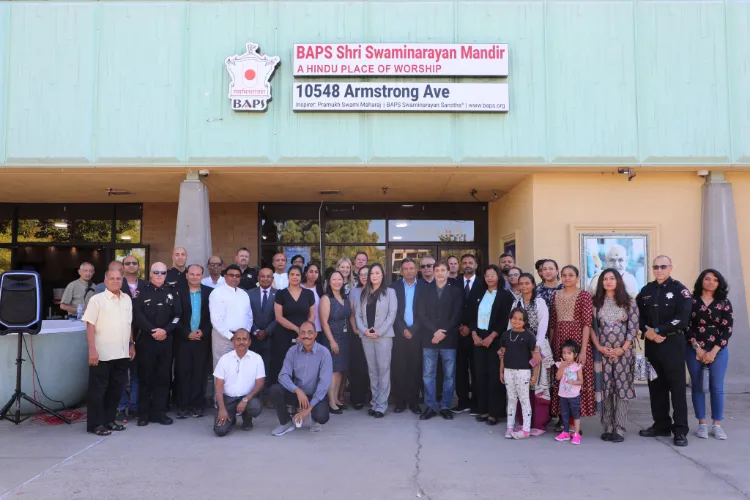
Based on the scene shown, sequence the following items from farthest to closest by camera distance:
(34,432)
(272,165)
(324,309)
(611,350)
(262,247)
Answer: (262,247) → (272,165) → (324,309) → (34,432) → (611,350)

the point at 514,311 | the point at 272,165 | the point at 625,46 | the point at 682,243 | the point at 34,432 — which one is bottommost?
the point at 34,432

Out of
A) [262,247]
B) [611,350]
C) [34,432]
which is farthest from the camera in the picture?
[262,247]

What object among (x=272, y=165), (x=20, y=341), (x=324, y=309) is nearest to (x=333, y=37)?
(x=272, y=165)

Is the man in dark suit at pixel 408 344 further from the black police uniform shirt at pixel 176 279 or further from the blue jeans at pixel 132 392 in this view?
the blue jeans at pixel 132 392

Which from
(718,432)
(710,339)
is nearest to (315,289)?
(710,339)

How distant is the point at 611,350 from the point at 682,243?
4.16 meters

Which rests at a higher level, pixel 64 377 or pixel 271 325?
pixel 271 325

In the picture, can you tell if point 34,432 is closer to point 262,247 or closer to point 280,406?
point 280,406

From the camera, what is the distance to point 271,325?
7.39 metres

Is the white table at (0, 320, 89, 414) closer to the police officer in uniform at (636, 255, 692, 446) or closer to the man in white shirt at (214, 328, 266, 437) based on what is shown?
the man in white shirt at (214, 328, 266, 437)

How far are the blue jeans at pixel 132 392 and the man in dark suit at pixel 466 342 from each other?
4075mm

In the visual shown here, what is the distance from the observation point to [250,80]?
866cm

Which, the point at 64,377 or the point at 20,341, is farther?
the point at 64,377

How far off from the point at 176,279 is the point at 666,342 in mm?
5855
